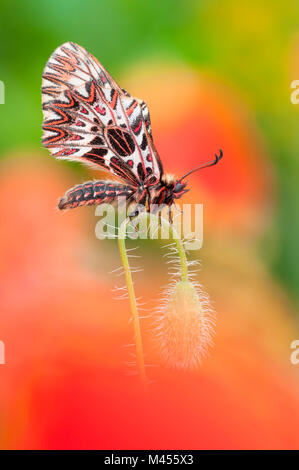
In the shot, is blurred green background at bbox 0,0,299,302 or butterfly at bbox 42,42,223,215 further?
blurred green background at bbox 0,0,299,302

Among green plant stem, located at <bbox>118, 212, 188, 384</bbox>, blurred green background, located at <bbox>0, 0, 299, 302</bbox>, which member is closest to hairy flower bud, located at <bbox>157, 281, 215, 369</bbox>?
green plant stem, located at <bbox>118, 212, 188, 384</bbox>

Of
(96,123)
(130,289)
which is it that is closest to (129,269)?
(130,289)

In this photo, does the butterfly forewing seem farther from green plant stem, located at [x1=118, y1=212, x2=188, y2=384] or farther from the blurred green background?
the blurred green background

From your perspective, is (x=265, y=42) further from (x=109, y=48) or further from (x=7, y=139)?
(x=7, y=139)

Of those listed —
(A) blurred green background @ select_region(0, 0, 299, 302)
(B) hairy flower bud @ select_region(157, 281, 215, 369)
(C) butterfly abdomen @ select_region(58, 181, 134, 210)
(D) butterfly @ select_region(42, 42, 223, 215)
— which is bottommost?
(B) hairy flower bud @ select_region(157, 281, 215, 369)
